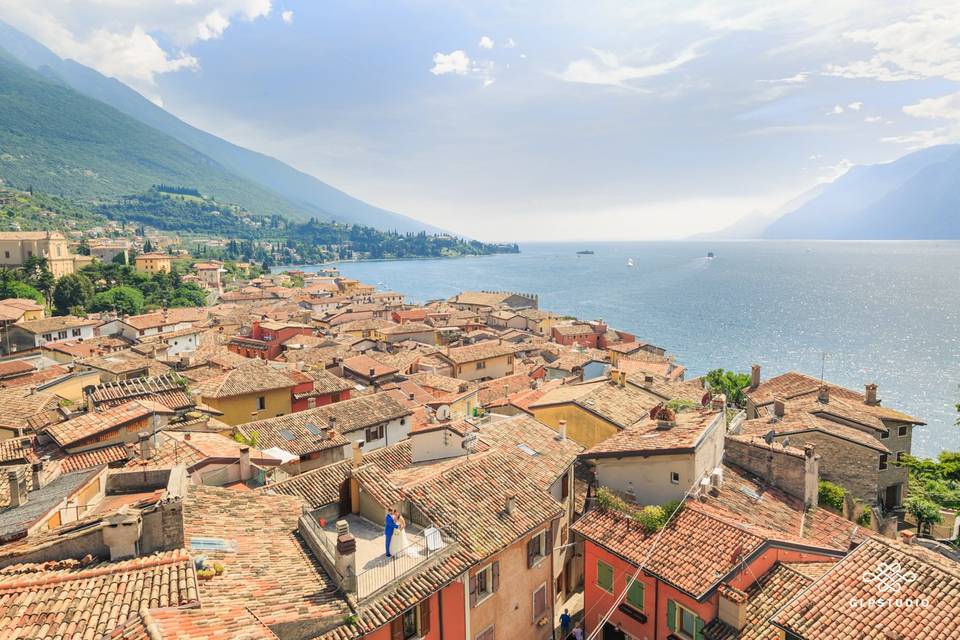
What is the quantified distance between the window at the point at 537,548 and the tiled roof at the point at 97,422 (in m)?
13.7

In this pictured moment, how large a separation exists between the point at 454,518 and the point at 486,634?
2857 millimetres

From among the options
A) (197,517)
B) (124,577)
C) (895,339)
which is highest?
(124,577)

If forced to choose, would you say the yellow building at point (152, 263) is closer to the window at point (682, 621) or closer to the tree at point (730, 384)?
the tree at point (730, 384)

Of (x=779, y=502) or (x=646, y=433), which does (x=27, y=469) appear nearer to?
(x=646, y=433)

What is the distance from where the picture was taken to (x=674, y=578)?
38.1 ft

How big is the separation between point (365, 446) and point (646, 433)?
13.5 m

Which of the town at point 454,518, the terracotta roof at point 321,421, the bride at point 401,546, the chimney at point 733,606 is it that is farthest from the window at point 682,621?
the terracotta roof at point 321,421

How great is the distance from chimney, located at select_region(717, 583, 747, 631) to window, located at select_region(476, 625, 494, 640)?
5151 millimetres

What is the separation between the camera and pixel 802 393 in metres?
31.5

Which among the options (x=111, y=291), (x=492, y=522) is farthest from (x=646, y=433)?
(x=111, y=291)

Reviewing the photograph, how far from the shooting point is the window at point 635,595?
1271 cm

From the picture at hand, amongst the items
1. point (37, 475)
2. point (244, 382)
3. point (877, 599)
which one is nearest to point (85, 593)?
point (37, 475)

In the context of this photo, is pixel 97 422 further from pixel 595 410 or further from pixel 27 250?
pixel 27 250

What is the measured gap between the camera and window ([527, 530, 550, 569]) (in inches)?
523
